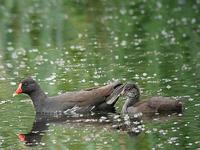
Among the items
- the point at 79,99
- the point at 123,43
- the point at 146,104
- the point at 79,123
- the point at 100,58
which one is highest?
the point at 123,43

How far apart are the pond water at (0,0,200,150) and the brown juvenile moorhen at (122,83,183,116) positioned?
34cm

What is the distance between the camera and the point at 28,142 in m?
14.3

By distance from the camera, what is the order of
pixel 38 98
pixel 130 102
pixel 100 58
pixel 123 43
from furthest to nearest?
pixel 123 43
pixel 100 58
pixel 38 98
pixel 130 102

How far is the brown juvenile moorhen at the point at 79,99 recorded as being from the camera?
16.5 meters

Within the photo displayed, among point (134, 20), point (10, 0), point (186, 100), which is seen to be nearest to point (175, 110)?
point (186, 100)

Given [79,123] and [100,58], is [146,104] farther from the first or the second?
[100,58]

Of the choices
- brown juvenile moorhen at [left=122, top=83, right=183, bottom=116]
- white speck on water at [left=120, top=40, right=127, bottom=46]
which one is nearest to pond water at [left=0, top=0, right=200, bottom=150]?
white speck on water at [left=120, top=40, right=127, bottom=46]

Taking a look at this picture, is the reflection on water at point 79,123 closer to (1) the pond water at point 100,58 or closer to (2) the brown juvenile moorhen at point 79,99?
(1) the pond water at point 100,58

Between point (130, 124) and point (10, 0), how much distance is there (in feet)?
59.0

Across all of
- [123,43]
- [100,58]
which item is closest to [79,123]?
[100,58]

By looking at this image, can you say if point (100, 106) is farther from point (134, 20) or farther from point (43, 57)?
point (134, 20)

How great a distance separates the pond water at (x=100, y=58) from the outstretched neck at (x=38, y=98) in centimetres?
19

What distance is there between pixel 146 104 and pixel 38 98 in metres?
2.27

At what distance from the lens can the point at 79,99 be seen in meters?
16.6
